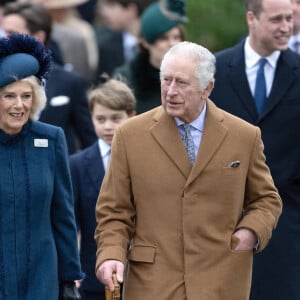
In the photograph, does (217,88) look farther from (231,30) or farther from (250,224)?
(231,30)

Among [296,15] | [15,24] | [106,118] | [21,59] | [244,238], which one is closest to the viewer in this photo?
[244,238]

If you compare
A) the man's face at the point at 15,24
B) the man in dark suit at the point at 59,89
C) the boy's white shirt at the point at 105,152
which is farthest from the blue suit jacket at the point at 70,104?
the boy's white shirt at the point at 105,152

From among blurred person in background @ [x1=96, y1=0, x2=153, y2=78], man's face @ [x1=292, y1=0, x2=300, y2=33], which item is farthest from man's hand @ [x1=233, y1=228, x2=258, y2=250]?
blurred person in background @ [x1=96, y1=0, x2=153, y2=78]

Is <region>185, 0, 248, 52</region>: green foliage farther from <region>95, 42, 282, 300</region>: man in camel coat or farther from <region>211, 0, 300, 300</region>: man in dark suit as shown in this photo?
<region>95, 42, 282, 300</region>: man in camel coat

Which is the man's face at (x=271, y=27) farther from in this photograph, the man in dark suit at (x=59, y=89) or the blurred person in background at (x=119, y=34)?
the blurred person in background at (x=119, y=34)

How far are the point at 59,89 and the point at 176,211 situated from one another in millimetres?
3538

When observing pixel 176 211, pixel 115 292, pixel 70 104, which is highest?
pixel 70 104

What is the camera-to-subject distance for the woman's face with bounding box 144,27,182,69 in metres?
12.4

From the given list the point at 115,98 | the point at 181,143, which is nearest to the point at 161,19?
the point at 115,98

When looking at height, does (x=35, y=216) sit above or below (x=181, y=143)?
below

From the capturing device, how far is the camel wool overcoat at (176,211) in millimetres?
8867

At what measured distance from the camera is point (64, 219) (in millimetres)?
9250

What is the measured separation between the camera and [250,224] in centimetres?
895

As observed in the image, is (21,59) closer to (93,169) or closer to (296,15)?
(93,169)
